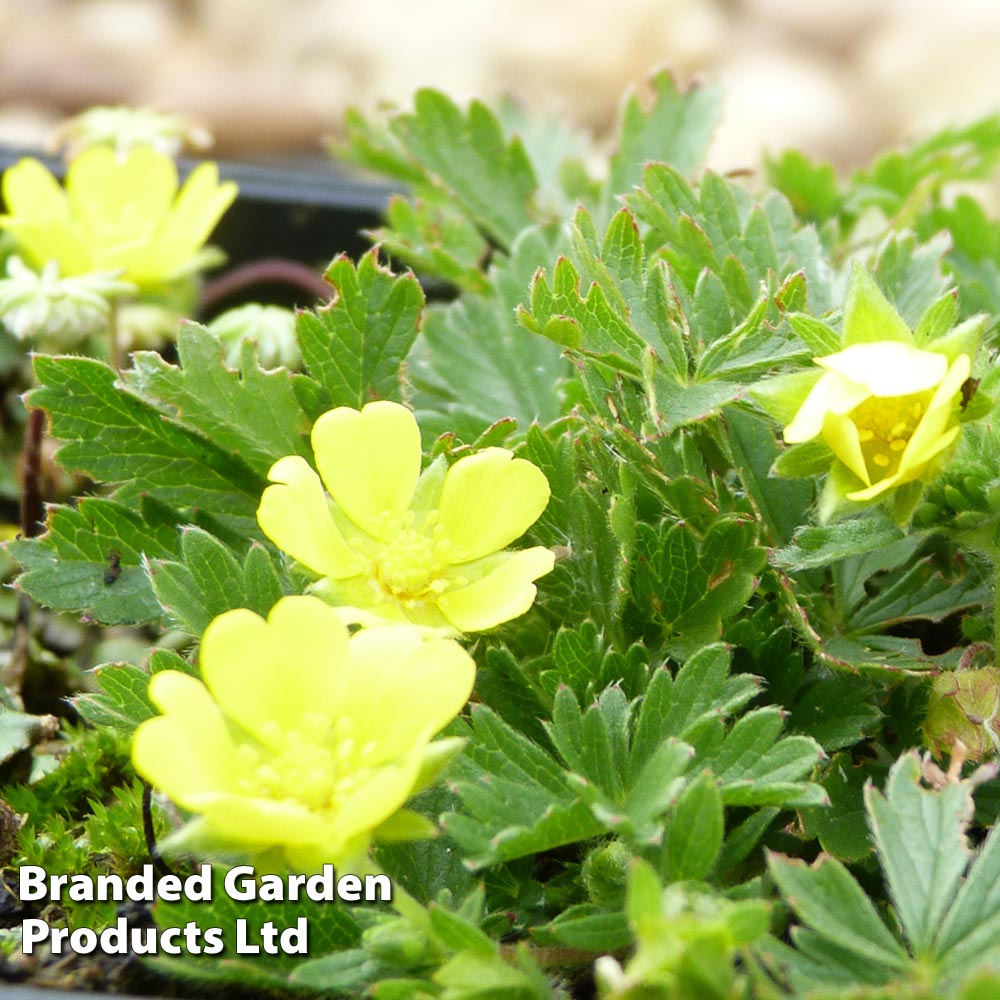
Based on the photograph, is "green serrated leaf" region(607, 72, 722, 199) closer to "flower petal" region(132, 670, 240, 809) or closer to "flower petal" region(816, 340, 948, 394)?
"flower petal" region(816, 340, 948, 394)

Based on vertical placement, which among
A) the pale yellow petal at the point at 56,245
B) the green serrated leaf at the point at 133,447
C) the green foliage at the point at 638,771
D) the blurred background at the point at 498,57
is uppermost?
the blurred background at the point at 498,57

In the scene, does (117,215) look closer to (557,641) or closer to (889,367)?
(557,641)

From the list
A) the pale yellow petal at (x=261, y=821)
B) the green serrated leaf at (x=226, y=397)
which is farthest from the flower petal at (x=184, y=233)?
the pale yellow petal at (x=261, y=821)

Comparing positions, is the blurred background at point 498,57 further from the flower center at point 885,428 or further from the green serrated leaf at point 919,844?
the green serrated leaf at point 919,844

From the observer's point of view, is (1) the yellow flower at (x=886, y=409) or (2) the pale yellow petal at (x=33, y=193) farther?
(2) the pale yellow petal at (x=33, y=193)

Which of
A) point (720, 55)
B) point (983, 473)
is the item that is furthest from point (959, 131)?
point (720, 55)

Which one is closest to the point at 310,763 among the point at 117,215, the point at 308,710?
the point at 308,710
